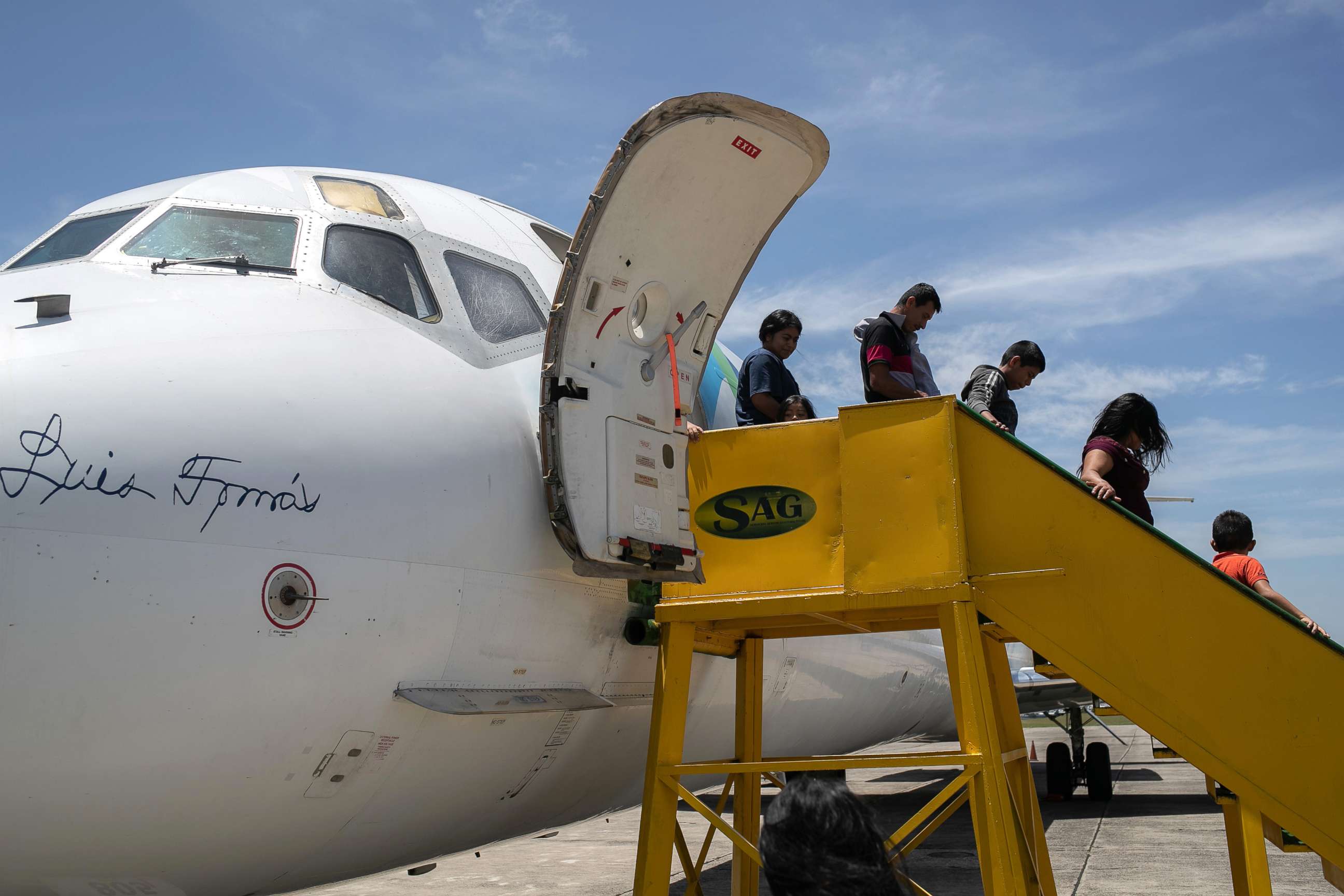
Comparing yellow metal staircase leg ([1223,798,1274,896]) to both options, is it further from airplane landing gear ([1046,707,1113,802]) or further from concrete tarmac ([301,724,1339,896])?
airplane landing gear ([1046,707,1113,802])

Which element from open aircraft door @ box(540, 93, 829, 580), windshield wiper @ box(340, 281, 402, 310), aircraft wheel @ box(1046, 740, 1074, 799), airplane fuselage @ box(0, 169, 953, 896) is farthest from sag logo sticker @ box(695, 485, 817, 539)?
aircraft wheel @ box(1046, 740, 1074, 799)

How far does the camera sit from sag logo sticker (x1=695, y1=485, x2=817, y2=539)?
5930 mm

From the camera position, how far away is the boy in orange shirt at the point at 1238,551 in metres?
6.87

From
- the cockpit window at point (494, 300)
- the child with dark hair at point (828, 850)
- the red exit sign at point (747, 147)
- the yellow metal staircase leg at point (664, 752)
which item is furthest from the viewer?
the red exit sign at point (747, 147)

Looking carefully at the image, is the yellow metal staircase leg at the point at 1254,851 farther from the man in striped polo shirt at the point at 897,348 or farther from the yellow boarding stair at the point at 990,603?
the man in striped polo shirt at the point at 897,348

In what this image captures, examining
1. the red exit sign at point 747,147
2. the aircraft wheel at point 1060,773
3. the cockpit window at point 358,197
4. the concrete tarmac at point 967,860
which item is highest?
the red exit sign at point 747,147

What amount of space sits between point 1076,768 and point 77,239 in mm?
16726

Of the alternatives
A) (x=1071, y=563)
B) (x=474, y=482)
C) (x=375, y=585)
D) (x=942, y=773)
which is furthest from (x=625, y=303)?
(x=942, y=773)

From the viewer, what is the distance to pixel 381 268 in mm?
5477

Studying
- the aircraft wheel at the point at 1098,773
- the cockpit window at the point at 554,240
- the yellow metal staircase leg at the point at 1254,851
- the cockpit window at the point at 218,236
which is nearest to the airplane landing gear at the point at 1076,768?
the aircraft wheel at the point at 1098,773
